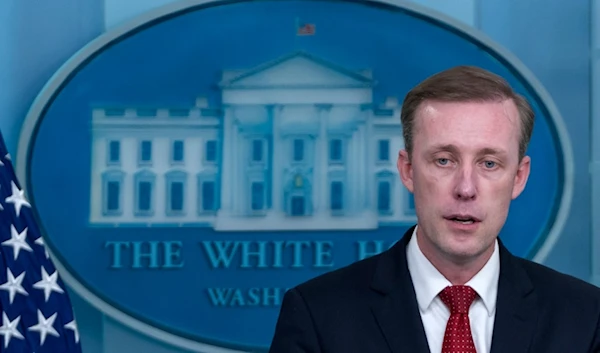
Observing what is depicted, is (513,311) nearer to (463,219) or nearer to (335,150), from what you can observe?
(463,219)

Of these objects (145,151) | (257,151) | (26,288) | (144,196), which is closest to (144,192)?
(144,196)

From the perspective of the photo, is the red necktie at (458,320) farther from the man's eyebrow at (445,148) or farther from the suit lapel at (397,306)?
the man's eyebrow at (445,148)

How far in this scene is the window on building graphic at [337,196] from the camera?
8.60 ft

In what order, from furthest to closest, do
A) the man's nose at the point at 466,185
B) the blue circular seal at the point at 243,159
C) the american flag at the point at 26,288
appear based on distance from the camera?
the blue circular seal at the point at 243,159 < the american flag at the point at 26,288 < the man's nose at the point at 466,185

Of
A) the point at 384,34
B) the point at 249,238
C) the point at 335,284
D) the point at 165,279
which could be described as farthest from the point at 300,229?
the point at 335,284

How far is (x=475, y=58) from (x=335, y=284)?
1325 mm

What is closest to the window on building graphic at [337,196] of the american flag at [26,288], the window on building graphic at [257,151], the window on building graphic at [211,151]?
the window on building graphic at [257,151]

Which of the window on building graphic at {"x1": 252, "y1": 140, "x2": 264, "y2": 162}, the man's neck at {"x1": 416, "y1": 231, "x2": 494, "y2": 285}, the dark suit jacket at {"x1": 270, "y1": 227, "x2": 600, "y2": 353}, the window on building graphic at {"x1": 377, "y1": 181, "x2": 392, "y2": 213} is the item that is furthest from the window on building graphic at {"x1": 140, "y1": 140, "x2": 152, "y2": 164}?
the man's neck at {"x1": 416, "y1": 231, "x2": 494, "y2": 285}

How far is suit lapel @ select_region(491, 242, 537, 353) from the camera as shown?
137 centimetres

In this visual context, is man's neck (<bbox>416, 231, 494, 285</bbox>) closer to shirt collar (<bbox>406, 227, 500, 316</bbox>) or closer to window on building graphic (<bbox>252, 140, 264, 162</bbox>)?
shirt collar (<bbox>406, 227, 500, 316</bbox>)

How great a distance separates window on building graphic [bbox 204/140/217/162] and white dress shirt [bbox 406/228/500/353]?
1.24m

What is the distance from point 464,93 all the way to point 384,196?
4.19ft

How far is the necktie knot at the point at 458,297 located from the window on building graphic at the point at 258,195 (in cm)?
125

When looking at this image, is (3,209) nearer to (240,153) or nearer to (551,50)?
(240,153)
